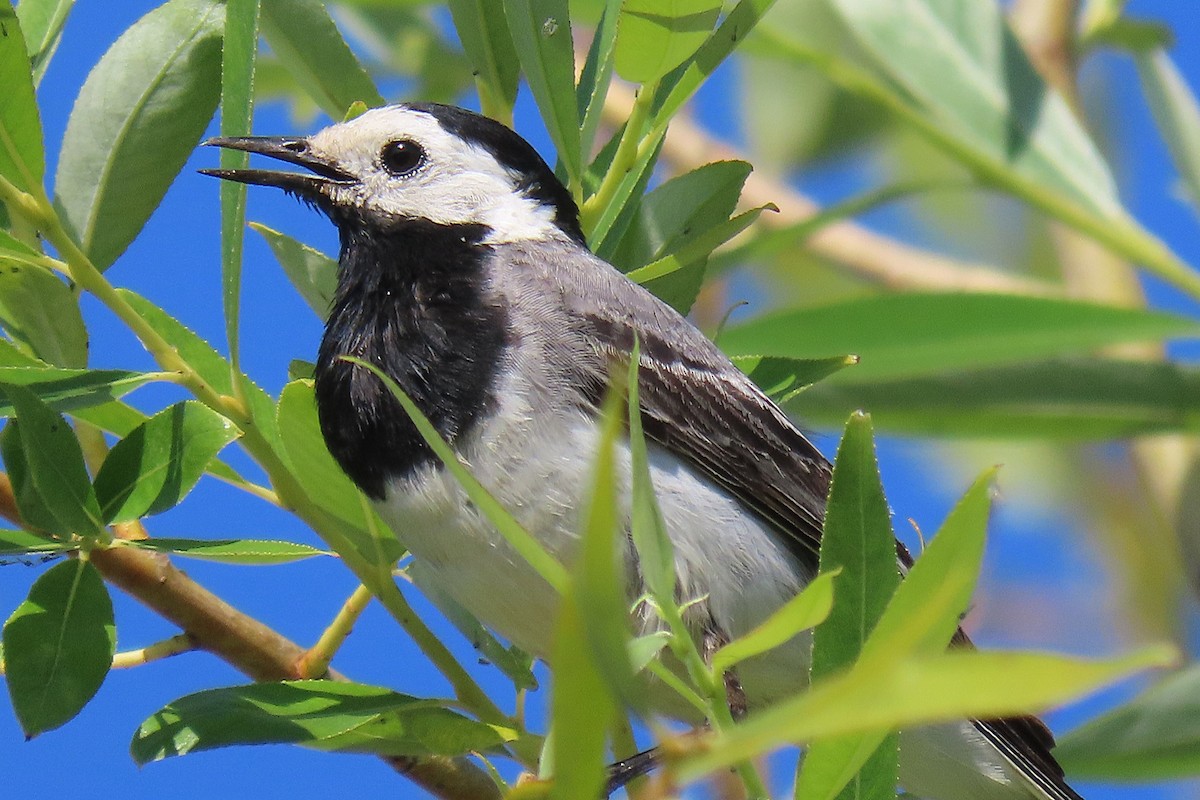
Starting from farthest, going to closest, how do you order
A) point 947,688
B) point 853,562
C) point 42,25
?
1. point 42,25
2. point 853,562
3. point 947,688

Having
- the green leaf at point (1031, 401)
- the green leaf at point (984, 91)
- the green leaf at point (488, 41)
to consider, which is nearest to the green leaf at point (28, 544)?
the green leaf at point (488, 41)

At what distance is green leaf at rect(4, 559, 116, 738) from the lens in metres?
1.75

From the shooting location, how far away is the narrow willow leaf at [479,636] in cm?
229

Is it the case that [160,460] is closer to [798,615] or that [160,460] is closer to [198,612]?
[198,612]

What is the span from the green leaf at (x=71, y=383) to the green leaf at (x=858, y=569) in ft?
2.76

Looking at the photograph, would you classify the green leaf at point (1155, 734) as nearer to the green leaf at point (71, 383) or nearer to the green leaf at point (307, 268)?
the green leaf at point (307, 268)

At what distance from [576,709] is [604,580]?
0.11 meters

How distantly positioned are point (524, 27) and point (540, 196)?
0.99 m

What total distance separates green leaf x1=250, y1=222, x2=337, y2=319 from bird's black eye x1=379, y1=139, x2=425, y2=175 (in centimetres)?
40

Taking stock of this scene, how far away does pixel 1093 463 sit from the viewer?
211 inches

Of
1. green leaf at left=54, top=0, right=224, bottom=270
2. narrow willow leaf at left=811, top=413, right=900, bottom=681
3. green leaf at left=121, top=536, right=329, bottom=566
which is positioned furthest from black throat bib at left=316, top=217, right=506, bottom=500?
narrow willow leaf at left=811, top=413, right=900, bottom=681

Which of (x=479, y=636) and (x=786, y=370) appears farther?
(x=479, y=636)

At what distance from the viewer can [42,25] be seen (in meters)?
2.11

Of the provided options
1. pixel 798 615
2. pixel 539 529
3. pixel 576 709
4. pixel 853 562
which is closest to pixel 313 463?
pixel 539 529
